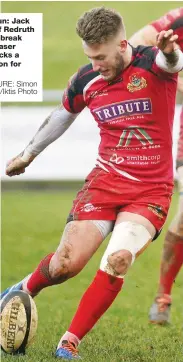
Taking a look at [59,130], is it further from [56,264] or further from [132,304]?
[132,304]

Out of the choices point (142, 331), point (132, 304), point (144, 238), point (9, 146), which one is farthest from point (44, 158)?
point (144, 238)

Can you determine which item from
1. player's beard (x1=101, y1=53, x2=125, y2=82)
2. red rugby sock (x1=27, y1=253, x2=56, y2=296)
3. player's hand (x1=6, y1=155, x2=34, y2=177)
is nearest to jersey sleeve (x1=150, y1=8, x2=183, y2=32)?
player's beard (x1=101, y1=53, x2=125, y2=82)

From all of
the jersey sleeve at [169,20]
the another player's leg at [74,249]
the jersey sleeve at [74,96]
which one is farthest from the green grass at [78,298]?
the jersey sleeve at [169,20]

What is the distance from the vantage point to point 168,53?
215 inches

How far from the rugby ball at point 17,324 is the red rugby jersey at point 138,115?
961 mm

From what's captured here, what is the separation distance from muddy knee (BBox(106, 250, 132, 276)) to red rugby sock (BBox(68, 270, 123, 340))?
5cm

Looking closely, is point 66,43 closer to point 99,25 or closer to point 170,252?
point 170,252

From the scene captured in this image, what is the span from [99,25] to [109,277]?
1.40m

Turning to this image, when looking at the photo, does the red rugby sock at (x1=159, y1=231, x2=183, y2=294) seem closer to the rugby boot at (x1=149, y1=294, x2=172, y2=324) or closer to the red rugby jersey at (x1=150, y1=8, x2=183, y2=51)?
the rugby boot at (x1=149, y1=294, x2=172, y2=324)

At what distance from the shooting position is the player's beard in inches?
225

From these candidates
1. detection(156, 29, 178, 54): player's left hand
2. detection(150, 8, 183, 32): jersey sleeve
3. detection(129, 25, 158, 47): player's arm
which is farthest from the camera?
detection(150, 8, 183, 32): jersey sleeve

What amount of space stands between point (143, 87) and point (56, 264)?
116 cm

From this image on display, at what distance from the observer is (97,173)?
6.01 m

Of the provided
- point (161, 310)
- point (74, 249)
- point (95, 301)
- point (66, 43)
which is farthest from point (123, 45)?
point (66, 43)
